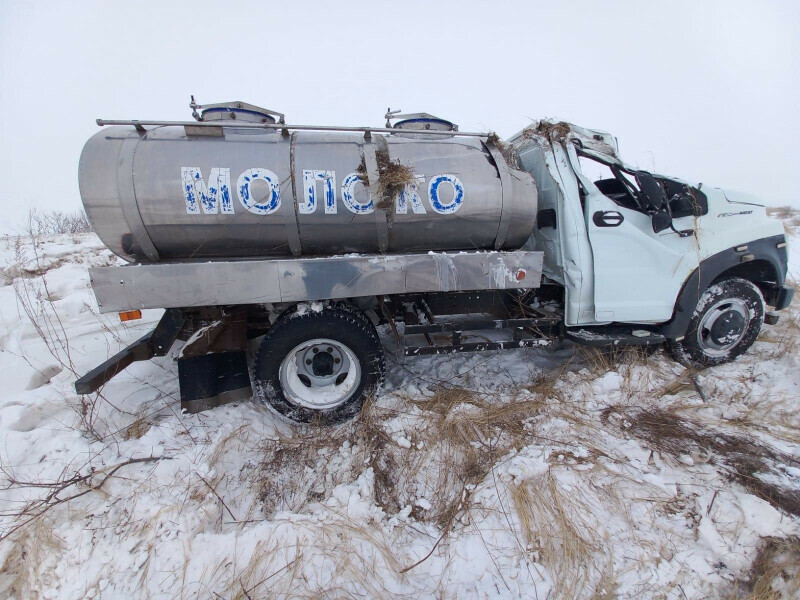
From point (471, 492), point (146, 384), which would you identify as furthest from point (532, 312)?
point (146, 384)

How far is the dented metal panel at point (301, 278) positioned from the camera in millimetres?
2471

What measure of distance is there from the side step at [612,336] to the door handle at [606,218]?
1.07 metres

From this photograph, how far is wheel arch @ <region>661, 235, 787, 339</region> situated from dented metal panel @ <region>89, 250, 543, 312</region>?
5.66 ft

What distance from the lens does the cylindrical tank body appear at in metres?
2.56

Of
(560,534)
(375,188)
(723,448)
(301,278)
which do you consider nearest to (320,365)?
(301,278)

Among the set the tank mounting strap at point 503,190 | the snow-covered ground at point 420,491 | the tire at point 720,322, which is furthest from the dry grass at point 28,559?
the tire at point 720,322

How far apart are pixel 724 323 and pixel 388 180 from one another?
392 cm

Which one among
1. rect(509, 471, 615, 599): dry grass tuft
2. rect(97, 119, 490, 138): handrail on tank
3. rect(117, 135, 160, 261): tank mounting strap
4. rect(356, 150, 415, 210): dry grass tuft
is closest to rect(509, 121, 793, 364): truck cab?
rect(97, 119, 490, 138): handrail on tank

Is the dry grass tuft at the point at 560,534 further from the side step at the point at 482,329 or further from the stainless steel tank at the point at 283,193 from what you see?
the stainless steel tank at the point at 283,193

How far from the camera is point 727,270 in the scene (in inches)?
149

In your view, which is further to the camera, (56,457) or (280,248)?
(280,248)

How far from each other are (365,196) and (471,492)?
224cm

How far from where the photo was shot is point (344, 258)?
273 cm

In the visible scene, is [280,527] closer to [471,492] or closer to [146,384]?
[471,492]
